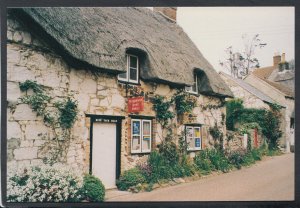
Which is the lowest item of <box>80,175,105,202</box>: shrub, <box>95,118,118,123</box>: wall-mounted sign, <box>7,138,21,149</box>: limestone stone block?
<box>80,175,105,202</box>: shrub

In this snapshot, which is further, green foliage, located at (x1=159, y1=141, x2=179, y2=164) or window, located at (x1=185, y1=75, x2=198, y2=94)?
window, located at (x1=185, y1=75, x2=198, y2=94)

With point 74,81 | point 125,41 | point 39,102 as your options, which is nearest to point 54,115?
point 39,102

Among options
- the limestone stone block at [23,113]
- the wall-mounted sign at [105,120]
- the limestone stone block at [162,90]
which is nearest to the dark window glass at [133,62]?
the limestone stone block at [162,90]

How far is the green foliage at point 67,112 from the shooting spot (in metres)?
7.06

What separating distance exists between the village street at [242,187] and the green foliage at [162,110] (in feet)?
5.52

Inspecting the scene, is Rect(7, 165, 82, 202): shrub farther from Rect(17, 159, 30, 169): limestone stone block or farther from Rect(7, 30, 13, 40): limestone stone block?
Rect(7, 30, 13, 40): limestone stone block

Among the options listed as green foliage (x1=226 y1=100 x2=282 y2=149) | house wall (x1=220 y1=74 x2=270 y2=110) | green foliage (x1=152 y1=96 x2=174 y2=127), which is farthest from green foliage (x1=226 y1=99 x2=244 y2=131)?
green foliage (x1=152 y1=96 x2=174 y2=127)

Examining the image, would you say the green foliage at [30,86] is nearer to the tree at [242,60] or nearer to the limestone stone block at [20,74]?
the limestone stone block at [20,74]

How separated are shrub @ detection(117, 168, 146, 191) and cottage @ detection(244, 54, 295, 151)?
3560 mm

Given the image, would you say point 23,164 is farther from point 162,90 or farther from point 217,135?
point 217,135

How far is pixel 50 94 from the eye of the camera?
7.02m

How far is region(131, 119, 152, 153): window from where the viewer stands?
8133 mm
